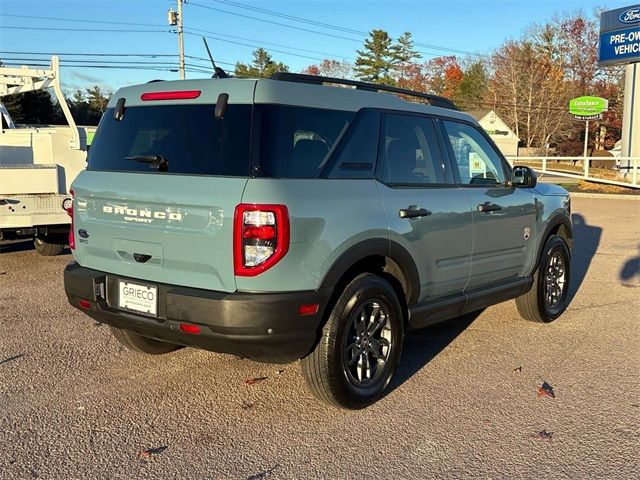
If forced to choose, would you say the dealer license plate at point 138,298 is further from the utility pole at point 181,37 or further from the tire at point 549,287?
the utility pole at point 181,37

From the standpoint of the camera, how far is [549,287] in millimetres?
6238

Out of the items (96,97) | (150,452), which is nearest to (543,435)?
(150,452)

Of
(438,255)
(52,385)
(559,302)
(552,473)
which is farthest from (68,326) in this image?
(559,302)

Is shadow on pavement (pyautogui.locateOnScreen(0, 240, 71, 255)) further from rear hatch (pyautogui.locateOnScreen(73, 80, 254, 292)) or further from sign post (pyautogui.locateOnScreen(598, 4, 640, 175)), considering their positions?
sign post (pyautogui.locateOnScreen(598, 4, 640, 175))

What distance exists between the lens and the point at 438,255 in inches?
181

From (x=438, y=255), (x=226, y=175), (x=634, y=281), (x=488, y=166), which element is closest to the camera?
(x=226, y=175)

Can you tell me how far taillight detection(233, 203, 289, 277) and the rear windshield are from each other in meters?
0.28

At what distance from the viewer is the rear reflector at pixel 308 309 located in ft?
11.7

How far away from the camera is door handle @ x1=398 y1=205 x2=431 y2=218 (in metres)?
4.24

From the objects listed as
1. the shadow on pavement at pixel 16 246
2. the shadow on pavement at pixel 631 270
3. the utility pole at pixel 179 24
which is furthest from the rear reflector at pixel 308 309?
the utility pole at pixel 179 24

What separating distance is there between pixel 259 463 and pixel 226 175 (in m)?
1.59

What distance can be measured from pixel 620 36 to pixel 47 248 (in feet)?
90.7

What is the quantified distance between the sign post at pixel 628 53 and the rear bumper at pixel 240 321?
1088 inches

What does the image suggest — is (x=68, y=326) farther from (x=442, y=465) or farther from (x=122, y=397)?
(x=442, y=465)
